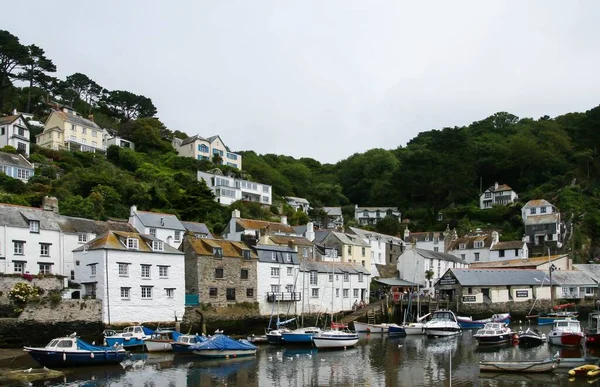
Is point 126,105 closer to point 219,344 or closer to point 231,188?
point 231,188

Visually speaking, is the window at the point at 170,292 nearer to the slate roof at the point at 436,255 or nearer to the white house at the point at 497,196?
the slate roof at the point at 436,255

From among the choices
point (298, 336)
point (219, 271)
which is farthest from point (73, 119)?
point (298, 336)

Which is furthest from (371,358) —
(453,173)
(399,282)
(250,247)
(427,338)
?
(453,173)

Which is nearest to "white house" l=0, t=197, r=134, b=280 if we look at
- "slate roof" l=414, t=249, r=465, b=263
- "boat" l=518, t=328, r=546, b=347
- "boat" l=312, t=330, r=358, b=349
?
"boat" l=312, t=330, r=358, b=349

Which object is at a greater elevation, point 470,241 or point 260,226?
point 260,226

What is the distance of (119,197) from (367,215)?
56883 millimetres

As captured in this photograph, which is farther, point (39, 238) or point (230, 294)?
point (230, 294)

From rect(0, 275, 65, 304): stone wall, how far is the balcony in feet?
61.4

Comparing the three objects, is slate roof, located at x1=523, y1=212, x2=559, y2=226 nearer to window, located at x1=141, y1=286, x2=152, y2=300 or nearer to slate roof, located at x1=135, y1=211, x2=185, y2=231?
slate roof, located at x1=135, y1=211, x2=185, y2=231

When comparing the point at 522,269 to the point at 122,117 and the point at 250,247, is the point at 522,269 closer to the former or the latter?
the point at 250,247

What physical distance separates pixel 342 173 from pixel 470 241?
53861 mm

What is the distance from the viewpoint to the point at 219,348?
39.6m

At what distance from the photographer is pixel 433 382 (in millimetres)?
30938

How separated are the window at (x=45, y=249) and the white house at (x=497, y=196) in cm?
7818
